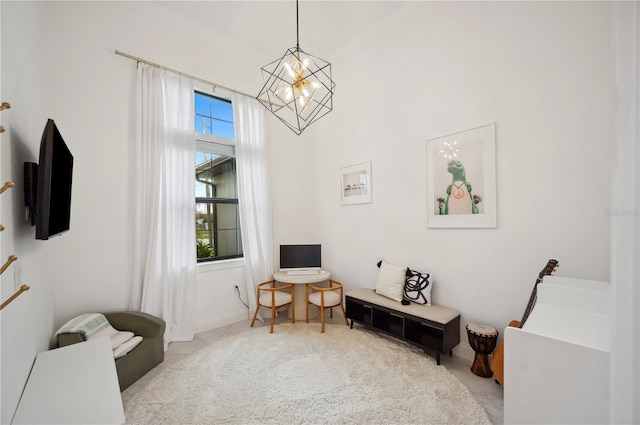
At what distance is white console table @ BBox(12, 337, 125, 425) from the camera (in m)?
1.01

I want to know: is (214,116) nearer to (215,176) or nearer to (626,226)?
(215,176)

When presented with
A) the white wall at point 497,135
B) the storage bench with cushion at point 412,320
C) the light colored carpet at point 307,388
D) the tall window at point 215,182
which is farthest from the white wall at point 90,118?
the white wall at point 497,135

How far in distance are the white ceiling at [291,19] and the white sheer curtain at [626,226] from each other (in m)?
2.82

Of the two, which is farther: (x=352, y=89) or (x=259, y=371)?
(x=352, y=89)

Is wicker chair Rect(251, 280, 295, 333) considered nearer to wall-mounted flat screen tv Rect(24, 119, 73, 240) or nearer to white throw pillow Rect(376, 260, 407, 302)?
white throw pillow Rect(376, 260, 407, 302)

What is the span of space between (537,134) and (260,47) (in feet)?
11.0

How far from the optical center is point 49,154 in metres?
1.22

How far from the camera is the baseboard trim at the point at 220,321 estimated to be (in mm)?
3055

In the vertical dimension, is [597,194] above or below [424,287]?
above

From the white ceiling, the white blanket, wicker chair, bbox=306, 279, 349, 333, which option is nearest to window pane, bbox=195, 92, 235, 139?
the white ceiling

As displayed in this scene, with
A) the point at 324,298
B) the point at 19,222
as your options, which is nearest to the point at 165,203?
the point at 19,222

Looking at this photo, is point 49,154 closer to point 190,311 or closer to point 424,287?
point 190,311

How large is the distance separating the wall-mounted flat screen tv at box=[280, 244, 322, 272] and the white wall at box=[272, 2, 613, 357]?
435mm

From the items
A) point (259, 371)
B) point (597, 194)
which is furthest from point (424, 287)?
point (259, 371)
